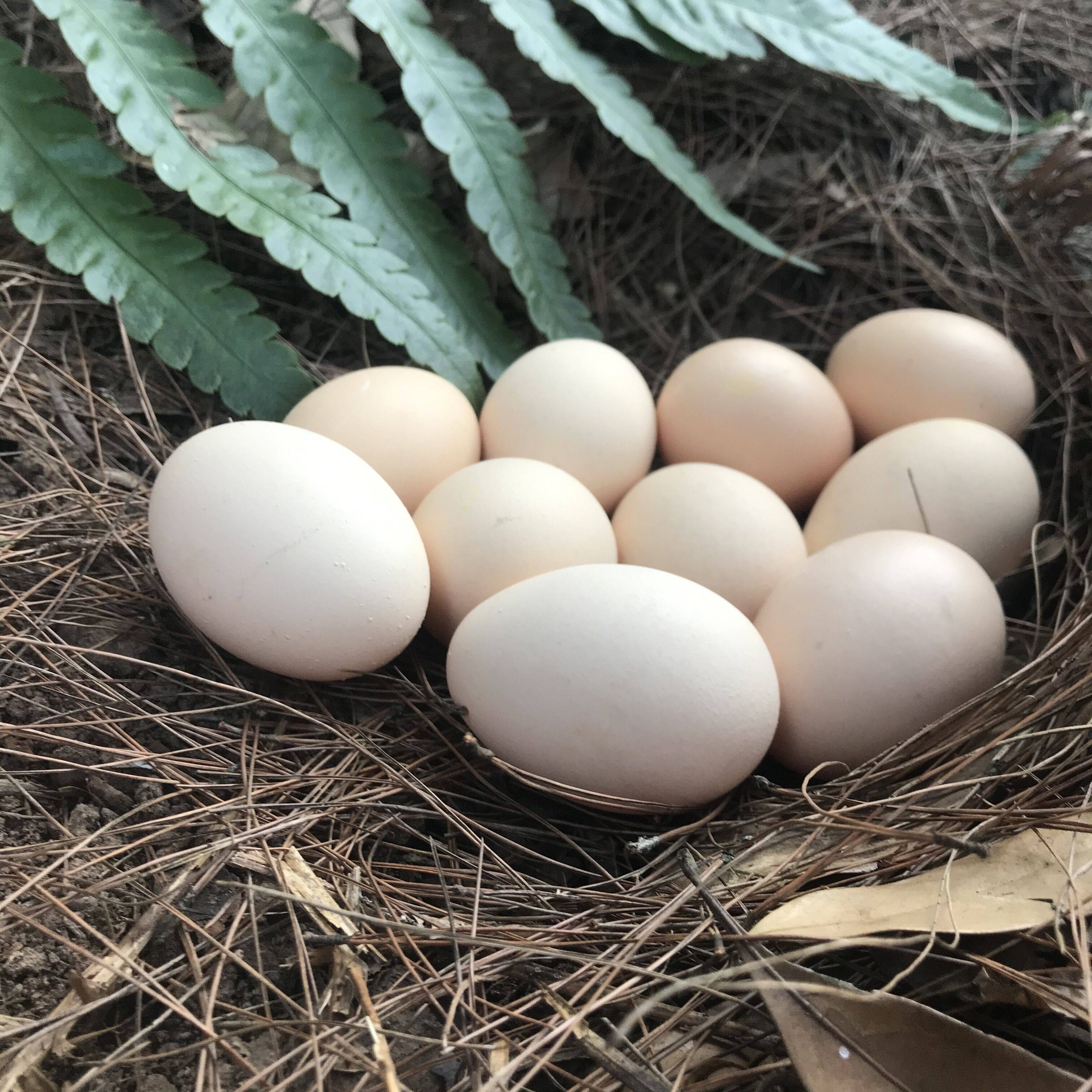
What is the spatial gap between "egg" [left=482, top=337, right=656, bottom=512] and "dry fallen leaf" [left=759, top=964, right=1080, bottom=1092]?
2.65ft

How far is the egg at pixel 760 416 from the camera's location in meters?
1.38

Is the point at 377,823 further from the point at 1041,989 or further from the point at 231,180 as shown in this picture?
the point at 231,180

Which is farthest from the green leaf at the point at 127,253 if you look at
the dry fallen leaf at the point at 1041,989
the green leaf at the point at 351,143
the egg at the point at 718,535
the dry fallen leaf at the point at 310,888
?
the dry fallen leaf at the point at 1041,989

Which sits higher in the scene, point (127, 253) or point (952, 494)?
point (127, 253)

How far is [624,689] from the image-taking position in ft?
3.20

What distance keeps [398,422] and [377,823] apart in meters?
0.57

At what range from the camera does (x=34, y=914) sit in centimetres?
80

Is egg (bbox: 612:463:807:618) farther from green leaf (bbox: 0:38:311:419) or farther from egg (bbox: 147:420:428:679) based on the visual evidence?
green leaf (bbox: 0:38:311:419)

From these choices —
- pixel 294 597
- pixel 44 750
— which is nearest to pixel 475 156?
pixel 294 597

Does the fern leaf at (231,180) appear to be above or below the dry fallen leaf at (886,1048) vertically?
above

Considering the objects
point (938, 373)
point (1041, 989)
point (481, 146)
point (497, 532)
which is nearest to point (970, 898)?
point (1041, 989)

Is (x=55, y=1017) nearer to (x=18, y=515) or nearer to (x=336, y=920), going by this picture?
(x=336, y=920)

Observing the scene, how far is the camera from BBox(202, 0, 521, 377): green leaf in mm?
1331

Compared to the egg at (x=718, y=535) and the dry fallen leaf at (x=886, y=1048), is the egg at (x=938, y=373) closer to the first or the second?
the egg at (x=718, y=535)
